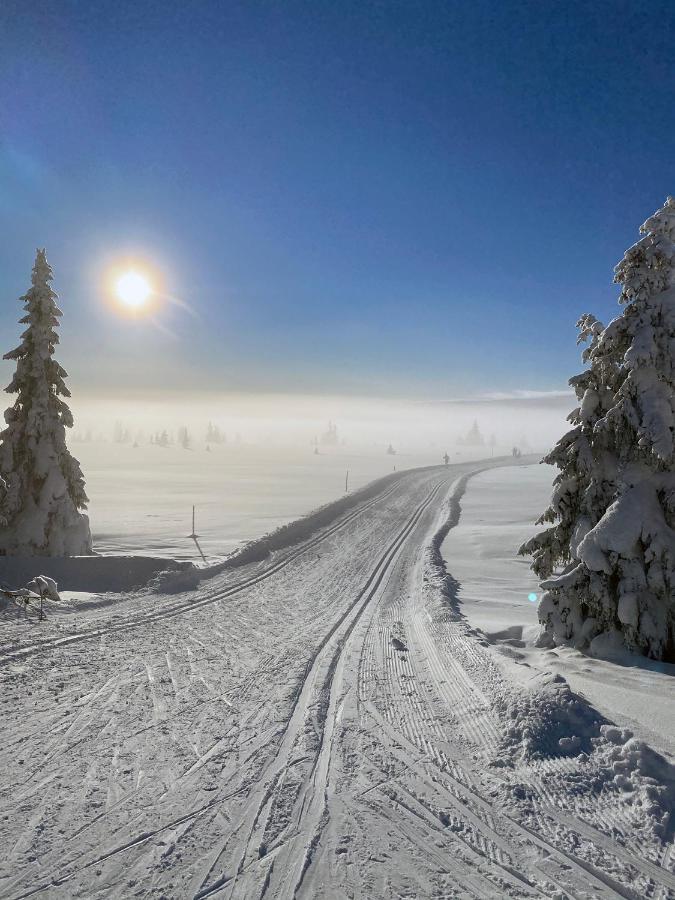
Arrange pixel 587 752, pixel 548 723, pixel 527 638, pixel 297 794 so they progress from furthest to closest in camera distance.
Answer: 1. pixel 527 638
2. pixel 548 723
3. pixel 587 752
4. pixel 297 794

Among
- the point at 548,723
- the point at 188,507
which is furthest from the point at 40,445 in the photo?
the point at 548,723

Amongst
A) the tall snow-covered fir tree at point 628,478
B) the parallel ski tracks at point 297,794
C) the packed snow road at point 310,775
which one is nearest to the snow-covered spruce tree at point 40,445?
the packed snow road at point 310,775

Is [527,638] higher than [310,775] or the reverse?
the reverse

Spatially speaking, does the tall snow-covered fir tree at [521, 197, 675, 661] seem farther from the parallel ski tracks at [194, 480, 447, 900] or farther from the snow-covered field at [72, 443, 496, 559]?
the snow-covered field at [72, 443, 496, 559]

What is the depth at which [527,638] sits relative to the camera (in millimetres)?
9867

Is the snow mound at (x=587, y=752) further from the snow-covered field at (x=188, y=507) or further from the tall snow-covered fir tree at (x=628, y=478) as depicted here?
the snow-covered field at (x=188, y=507)

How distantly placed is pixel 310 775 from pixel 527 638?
20.9 ft

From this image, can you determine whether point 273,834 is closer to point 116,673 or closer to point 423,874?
point 423,874

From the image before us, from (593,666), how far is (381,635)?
3.82 m

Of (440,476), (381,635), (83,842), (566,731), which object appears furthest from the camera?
(440,476)

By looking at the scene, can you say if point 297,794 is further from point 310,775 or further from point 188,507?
point 188,507

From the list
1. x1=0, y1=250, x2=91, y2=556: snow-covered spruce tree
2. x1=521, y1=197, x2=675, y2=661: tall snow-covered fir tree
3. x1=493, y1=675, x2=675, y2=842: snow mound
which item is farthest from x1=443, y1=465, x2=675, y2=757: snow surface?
x1=0, y1=250, x2=91, y2=556: snow-covered spruce tree

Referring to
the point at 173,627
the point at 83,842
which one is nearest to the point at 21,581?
the point at 173,627

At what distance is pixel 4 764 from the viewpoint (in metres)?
5.14
